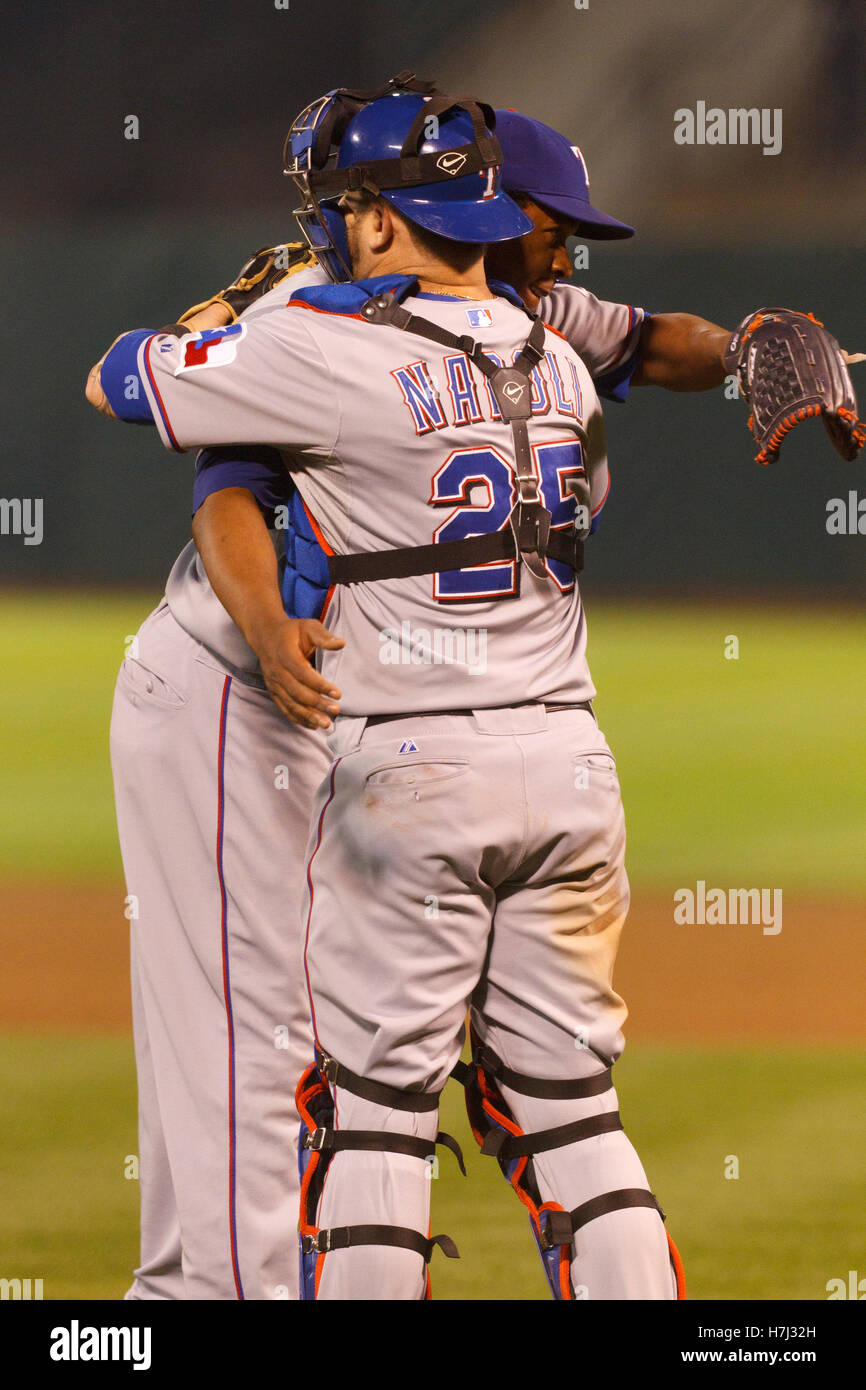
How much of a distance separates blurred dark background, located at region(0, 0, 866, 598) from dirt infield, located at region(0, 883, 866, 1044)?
383cm

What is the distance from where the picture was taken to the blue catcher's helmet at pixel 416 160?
1.48 meters

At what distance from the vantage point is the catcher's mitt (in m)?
1.55

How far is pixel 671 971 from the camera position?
12.1 ft

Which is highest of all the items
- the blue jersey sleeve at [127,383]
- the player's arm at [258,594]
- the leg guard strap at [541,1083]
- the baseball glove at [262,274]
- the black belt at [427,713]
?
the baseball glove at [262,274]

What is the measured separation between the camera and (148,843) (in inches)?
71.0

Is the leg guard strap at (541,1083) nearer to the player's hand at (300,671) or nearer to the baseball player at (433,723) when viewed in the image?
the baseball player at (433,723)

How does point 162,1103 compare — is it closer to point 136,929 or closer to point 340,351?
point 136,929

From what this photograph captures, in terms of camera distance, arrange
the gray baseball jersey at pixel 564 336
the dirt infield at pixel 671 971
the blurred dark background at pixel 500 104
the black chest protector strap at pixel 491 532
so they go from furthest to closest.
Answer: the blurred dark background at pixel 500 104, the dirt infield at pixel 671 971, the gray baseball jersey at pixel 564 336, the black chest protector strap at pixel 491 532

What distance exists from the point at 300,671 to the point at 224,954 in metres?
0.54

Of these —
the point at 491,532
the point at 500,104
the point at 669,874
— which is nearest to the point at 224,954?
the point at 491,532

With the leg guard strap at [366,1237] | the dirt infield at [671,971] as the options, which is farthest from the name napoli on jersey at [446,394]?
the dirt infield at [671,971]

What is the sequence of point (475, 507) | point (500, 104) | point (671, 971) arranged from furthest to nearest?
point (500, 104) → point (671, 971) → point (475, 507)

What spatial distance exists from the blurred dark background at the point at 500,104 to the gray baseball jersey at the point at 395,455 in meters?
6.09

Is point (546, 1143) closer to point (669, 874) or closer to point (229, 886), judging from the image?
point (229, 886)
